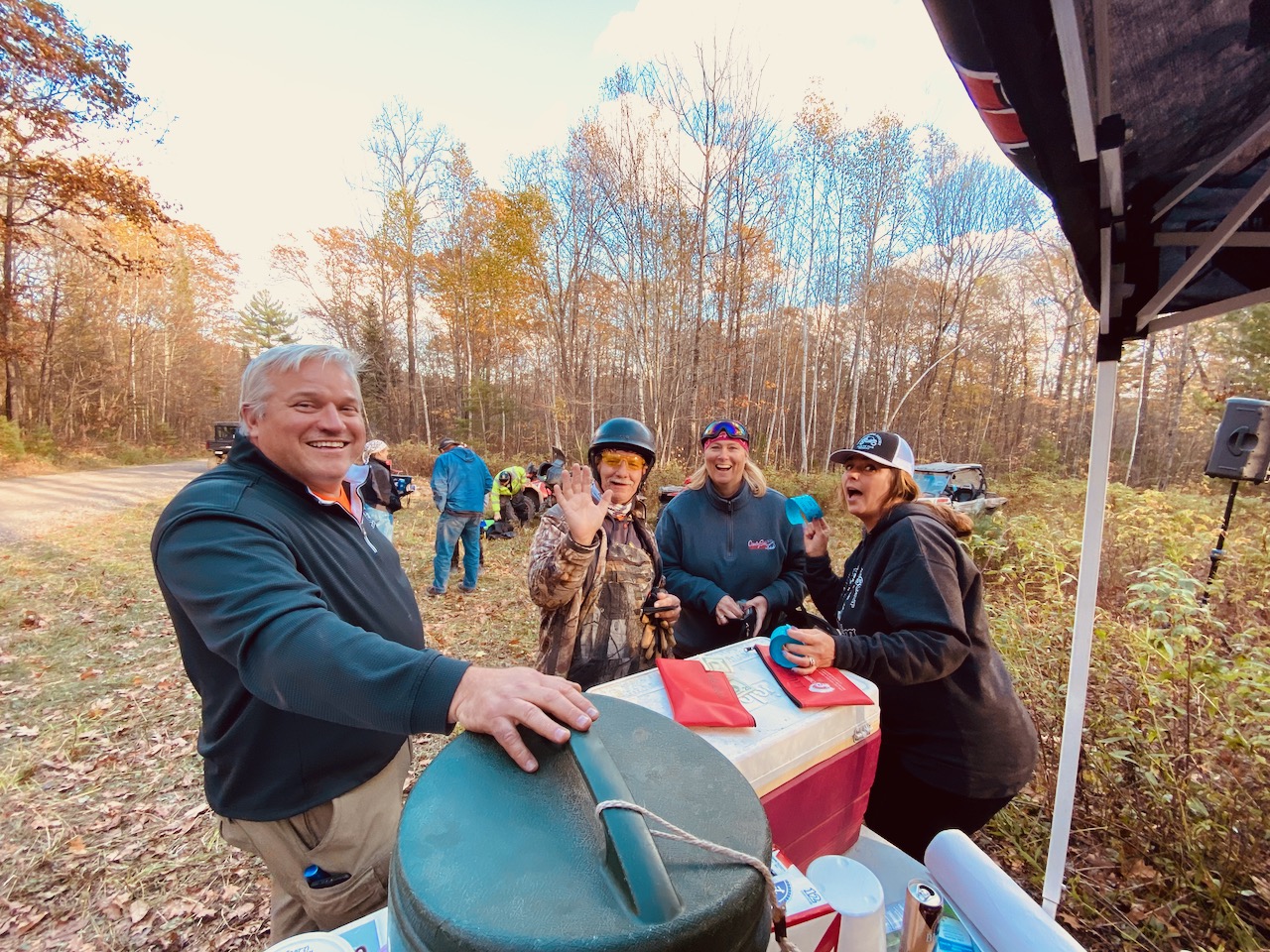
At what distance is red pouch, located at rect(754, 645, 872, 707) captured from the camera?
129 cm

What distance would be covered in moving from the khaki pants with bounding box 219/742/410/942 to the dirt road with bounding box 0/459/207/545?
37.3ft

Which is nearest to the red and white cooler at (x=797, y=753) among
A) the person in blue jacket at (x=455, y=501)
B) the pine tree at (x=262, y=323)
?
the person in blue jacket at (x=455, y=501)

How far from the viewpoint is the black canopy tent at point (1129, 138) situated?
83 centimetres

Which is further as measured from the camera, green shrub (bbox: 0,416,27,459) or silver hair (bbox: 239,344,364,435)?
green shrub (bbox: 0,416,27,459)

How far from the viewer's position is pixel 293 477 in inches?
55.1

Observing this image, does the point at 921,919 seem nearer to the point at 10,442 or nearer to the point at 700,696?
the point at 700,696

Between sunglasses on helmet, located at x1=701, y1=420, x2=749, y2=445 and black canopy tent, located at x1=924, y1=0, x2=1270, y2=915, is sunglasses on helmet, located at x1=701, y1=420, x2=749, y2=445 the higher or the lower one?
the lower one

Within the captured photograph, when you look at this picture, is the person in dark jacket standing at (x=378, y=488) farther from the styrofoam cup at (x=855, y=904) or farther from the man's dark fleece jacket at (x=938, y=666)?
the styrofoam cup at (x=855, y=904)

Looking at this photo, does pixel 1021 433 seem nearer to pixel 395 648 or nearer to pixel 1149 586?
pixel 1149 586

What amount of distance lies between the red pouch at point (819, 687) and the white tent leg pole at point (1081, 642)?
1.06 metres

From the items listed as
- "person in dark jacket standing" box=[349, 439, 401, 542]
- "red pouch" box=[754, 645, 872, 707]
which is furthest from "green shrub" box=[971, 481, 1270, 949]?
"person in dark jacket standing" box=[349, 439, 401, 542]

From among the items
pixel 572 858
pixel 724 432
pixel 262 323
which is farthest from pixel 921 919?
Result: pixel 262 323

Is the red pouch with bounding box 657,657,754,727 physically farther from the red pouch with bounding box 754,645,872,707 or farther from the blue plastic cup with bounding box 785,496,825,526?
the blue plastic cup with bounding box 785,496,825,526

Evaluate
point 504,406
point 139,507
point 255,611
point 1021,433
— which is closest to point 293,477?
point 255,611
